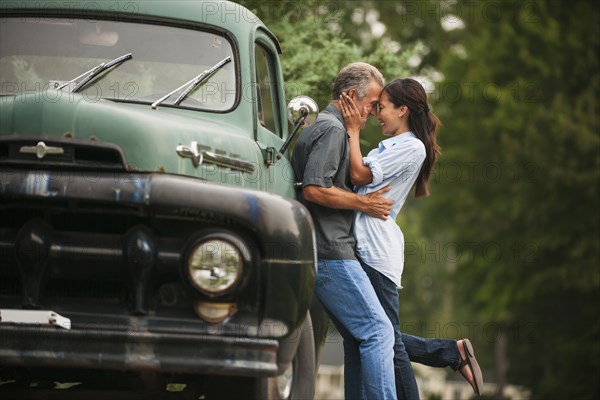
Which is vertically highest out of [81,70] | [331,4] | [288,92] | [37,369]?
[331,4]

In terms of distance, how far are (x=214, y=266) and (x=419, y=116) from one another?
2379 mm

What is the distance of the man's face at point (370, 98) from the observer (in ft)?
22.8

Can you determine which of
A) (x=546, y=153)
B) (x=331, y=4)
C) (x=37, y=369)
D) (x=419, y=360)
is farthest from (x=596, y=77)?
(x=37, y=369)

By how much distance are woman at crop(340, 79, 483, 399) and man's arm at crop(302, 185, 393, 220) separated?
3.1 inches

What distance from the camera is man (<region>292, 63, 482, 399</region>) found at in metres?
6.46

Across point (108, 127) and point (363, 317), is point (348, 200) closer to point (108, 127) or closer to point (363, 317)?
point (363, 317)

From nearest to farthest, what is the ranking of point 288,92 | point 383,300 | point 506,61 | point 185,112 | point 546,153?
point 185,112
point 383,300
point 288,92
point 546,153
point 506,61

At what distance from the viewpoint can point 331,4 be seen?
563 inches

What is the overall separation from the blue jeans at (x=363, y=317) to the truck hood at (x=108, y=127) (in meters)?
1.02

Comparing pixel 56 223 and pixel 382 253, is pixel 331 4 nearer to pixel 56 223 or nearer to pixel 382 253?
pixel 382 253

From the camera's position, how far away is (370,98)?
6.97 meters

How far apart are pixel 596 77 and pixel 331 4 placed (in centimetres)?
1265

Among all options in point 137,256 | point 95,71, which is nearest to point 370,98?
point 95,71

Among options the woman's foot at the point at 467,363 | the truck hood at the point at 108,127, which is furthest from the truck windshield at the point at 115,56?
the woman's foot at the point at 467,363
